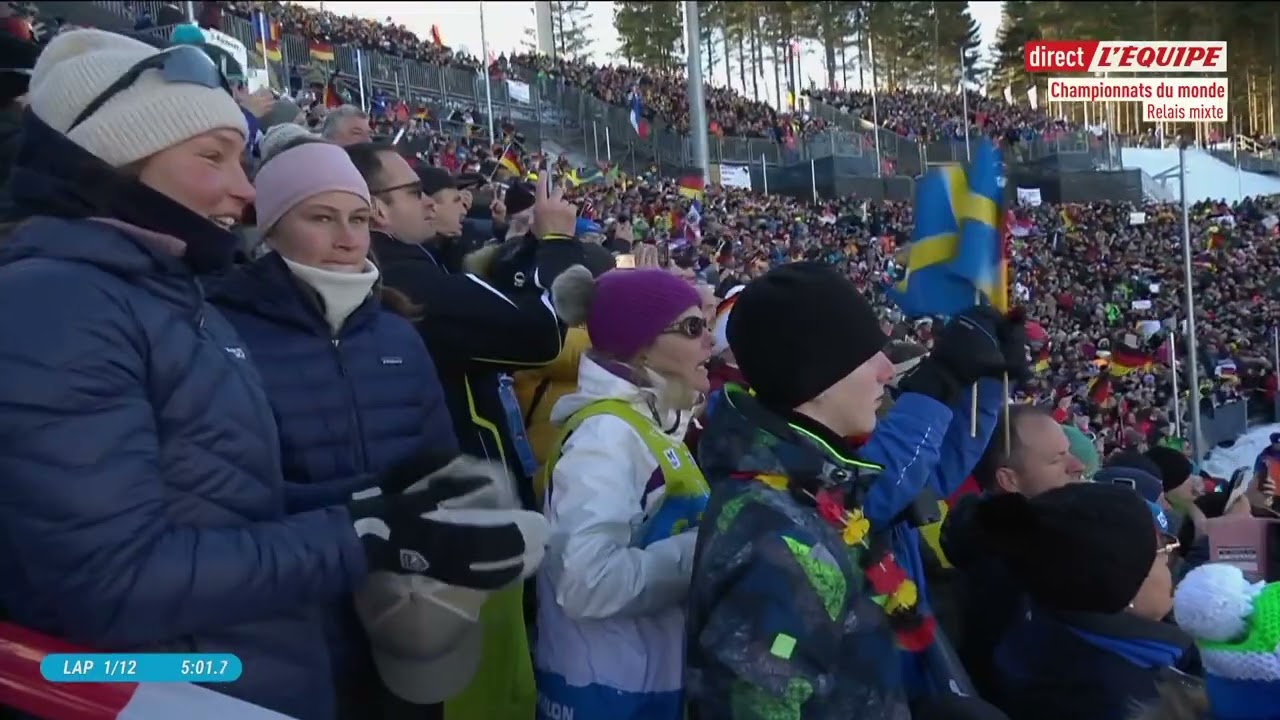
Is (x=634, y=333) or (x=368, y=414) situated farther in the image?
(x=634, y=333)

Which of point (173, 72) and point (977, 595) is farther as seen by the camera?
point (977, 595)

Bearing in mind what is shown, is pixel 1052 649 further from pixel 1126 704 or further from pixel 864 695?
pixel 864 695

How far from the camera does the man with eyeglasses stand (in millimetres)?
2578

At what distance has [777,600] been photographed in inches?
66.9

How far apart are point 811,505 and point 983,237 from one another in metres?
0.93

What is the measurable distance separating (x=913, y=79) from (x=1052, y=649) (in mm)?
67758

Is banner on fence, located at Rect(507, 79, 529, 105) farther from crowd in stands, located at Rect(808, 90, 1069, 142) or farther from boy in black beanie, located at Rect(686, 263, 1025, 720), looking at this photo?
boy in black beanie, located at Rect(686, 263, 1025, 720)

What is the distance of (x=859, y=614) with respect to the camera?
5.95 ft

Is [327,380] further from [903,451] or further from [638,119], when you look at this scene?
[638,119]

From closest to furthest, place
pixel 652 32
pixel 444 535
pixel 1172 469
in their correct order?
pixel 444 535 < pixel 1172 469 < pixel 652 32

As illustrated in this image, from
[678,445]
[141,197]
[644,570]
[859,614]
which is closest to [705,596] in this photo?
[859,614]

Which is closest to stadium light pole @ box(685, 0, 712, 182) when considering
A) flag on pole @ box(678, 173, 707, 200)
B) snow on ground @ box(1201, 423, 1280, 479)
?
flag on pole @ box(678, 173, 707, 200)

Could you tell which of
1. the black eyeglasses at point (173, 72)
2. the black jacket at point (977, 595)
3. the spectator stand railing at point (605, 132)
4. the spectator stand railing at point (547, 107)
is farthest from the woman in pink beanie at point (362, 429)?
the spectator stand railing at point (605, 132)
